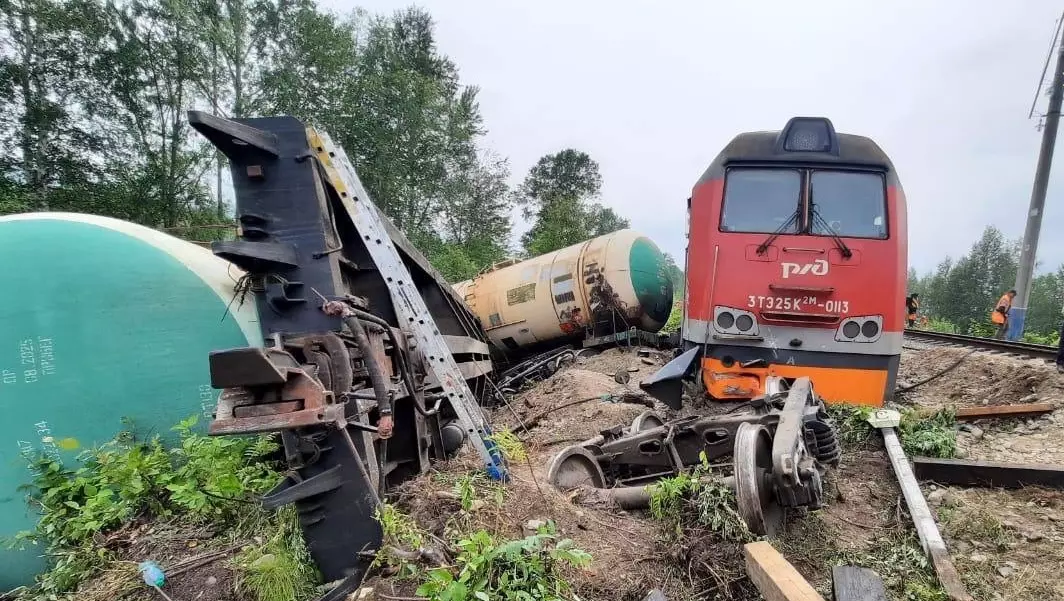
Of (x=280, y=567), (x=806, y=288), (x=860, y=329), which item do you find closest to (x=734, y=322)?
(x=806, y=288)

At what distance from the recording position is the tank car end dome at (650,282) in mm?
8883

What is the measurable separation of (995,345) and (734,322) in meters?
6.97

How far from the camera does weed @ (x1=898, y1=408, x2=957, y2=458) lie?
402 cm

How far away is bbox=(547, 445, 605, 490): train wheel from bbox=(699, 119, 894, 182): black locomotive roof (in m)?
3.16

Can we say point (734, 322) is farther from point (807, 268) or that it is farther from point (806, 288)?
point (807, 268)

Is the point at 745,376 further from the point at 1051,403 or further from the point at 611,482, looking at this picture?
the point at 1051,403

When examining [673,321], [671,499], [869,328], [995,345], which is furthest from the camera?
[673,321]

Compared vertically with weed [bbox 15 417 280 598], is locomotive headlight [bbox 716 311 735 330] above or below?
above

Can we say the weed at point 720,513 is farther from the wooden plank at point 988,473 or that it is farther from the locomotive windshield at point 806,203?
the locomotive windshield at point 806,203

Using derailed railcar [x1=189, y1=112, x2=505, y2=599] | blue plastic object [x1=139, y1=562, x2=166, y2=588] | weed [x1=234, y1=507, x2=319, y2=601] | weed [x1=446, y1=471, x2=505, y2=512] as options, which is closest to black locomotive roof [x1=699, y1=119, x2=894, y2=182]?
derailed railcar [x1=189, y1=112, x2=505, y2=599]

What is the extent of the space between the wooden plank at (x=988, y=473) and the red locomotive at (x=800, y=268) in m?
1.07

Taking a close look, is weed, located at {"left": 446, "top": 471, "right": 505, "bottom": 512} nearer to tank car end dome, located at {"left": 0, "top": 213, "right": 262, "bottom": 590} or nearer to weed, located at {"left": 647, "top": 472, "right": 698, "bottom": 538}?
weed, located at {"left": 647, "top": 472, "right": 698, "bottom": 538}

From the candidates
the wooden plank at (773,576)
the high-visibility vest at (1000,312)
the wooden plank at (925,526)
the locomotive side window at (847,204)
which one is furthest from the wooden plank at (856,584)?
the high-visibility vest at (1000,312)

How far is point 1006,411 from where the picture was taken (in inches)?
182
